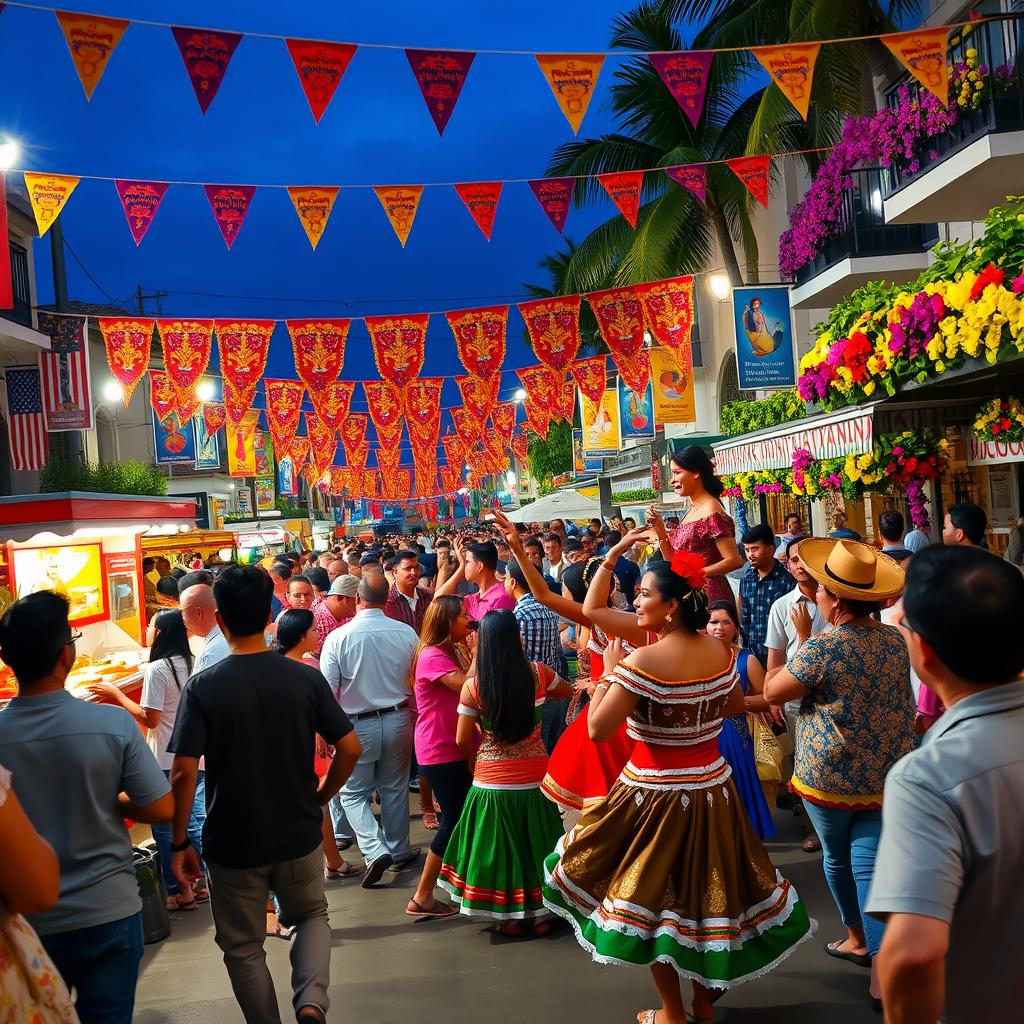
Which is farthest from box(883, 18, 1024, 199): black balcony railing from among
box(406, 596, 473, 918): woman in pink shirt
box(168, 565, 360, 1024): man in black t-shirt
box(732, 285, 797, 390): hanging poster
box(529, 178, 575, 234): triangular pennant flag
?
box(168, 565, 360, 1024): man in black t-shirt

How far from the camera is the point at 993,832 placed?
5.91 ft

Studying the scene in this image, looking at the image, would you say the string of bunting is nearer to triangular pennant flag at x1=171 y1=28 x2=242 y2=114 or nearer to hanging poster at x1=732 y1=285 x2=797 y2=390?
triangular pennant flag at x1=171 y1=28 x2=242 y2=114

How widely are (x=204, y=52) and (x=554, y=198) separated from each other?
18.6 feet

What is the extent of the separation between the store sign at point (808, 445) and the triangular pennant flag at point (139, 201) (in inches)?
325

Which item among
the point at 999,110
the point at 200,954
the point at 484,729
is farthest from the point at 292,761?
the point at 999,110

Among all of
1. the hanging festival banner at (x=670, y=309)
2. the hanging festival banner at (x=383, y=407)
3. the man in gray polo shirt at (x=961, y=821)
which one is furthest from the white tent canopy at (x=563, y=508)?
the man in gray polo shirt at (x=961, y=821)

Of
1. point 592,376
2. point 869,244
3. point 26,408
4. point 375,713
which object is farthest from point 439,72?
point 592,376

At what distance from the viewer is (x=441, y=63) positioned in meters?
9.19

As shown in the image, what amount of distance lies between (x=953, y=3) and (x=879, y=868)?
1551 cm

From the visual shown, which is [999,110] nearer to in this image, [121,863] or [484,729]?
[484,729]

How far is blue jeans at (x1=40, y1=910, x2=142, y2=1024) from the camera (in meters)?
3.19

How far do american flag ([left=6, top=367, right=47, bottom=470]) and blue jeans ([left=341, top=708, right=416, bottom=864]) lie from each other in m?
15.3

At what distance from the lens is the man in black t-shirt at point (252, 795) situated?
3855 mm

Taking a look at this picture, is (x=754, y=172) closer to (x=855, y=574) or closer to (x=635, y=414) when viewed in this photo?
(x=855, y=574)
